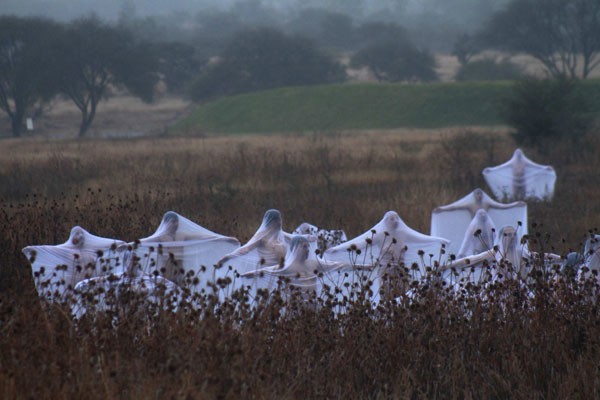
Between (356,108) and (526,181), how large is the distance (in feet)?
137

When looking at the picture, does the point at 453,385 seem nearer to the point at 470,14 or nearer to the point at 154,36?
the point at 154,36

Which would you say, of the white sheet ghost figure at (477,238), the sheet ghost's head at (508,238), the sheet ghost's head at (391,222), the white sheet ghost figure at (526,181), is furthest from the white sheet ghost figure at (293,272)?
the white sheet ghost figure at (526,181)

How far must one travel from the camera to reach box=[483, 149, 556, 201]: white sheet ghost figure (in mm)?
17719

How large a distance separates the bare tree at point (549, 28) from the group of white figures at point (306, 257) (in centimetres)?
5333

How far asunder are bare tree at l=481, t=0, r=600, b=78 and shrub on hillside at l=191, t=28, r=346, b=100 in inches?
593

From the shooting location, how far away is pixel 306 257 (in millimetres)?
7918

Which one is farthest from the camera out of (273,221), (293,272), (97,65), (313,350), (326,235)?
(97,65)

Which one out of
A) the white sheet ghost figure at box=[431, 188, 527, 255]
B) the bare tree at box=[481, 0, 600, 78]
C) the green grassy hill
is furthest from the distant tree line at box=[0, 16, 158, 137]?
the white sheet ghost figure at box=[431, 188, 527, 255]

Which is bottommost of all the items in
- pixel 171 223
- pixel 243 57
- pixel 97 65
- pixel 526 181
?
pixel 526 181

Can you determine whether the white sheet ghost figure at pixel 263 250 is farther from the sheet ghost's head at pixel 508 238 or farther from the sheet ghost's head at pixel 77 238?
the sheet ghost's head at pixel 508 238

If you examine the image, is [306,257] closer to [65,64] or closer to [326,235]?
[326,235]

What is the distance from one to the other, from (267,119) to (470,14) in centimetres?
9311

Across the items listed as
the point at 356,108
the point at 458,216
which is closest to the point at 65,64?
the point at 356,108

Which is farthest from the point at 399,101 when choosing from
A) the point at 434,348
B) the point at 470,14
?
the point at 470,14
